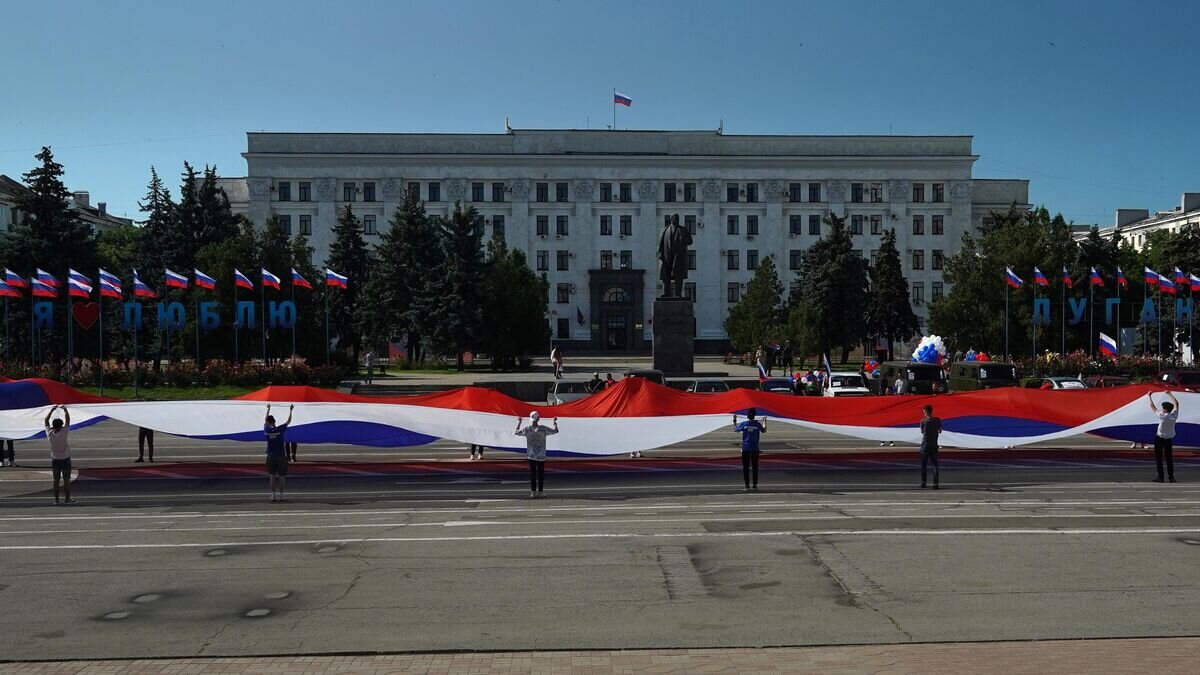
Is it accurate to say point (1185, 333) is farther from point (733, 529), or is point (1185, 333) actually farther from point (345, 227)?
point (733, 529)

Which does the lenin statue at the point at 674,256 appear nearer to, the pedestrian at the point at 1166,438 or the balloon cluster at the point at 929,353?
the balloon cluster at the point at 929,353

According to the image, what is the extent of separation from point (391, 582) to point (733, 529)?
544 cm

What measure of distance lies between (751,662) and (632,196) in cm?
9114

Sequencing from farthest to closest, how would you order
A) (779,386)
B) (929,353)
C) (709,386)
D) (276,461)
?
(929,353) < (779,386) < (709,386) < (276,461)

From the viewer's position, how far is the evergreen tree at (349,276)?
7544 cm

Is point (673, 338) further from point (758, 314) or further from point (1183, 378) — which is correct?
point (758, 314)

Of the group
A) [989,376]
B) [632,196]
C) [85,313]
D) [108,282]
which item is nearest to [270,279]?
[108,282]

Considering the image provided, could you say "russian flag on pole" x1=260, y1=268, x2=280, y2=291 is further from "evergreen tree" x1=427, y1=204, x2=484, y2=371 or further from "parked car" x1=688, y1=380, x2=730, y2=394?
"parked car" x1=688, y1=380, x2=730, y2=394

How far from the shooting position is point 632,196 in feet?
324

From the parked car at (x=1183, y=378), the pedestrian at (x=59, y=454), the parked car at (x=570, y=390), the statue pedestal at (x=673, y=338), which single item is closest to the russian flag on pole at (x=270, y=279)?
the statue pedestal at (x=673, y=338)

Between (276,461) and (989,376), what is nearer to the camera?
(276,461)

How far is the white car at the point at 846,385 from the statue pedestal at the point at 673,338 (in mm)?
8668

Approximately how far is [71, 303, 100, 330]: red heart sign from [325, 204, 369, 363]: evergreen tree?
24.1m

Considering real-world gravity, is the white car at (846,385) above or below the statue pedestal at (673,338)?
below
